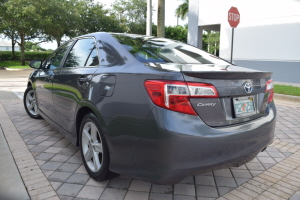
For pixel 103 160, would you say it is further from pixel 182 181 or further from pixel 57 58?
pixel 57 58

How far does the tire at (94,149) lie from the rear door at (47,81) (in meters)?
1.13

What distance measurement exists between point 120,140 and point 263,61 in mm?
11892

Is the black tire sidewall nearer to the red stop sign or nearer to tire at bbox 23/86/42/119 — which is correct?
tire at bbox 23/86/42/119

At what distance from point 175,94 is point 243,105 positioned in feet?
2.33

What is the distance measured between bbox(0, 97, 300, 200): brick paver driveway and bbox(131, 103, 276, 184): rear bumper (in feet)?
1.69

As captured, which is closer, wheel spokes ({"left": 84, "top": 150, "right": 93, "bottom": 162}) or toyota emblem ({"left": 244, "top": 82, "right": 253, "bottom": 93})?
toyota emblem ({"left": 244, "top": 82, "right": 253, "bottom": 93})

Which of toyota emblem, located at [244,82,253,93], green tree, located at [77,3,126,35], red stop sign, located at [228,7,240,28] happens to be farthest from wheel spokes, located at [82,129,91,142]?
green tree, located at [77,3,126,35]

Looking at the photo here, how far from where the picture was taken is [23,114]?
5.72 metres

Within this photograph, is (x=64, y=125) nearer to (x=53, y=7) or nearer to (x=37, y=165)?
(x=37, y=165)

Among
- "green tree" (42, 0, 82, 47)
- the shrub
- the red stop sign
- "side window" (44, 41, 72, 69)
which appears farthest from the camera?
the shrub

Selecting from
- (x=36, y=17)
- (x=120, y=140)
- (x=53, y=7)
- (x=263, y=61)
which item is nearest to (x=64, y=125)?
(x=120, y=140)

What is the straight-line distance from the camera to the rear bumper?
6.43 ft

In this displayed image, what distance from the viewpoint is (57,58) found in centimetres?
398

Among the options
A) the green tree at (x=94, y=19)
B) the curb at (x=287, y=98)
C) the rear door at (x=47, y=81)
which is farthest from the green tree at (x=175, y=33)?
the rear door at (x=47, y=81)
